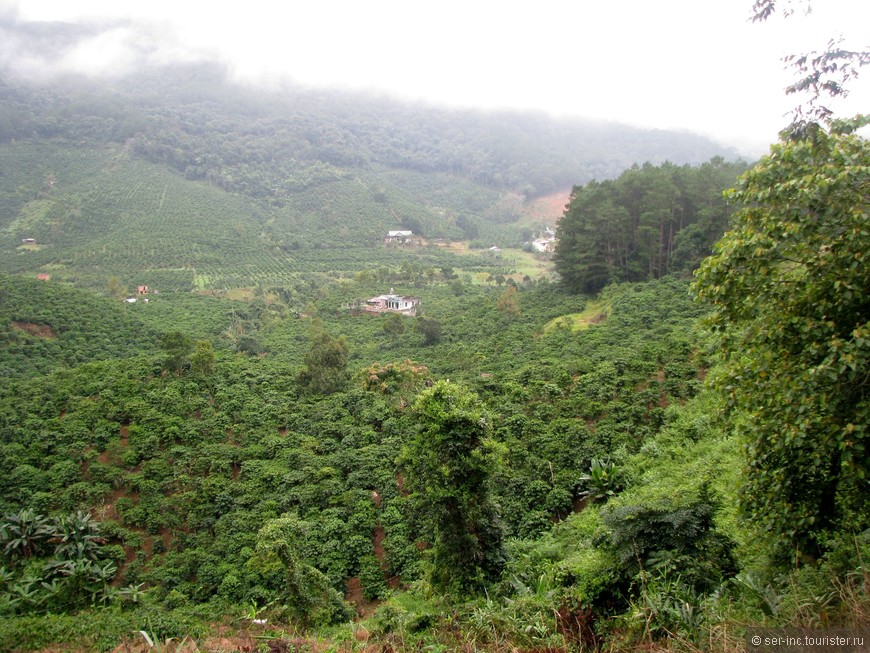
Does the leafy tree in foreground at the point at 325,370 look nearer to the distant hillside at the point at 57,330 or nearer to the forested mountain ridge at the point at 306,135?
the distant hillside at the point at 57,330

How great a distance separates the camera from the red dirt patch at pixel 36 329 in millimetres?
26938

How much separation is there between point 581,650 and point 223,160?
124 metres

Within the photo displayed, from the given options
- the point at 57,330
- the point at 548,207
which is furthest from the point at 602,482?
the point at 548,207

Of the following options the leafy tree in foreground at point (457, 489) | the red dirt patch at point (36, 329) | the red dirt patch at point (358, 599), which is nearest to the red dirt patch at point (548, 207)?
the red dirt patch at point (36, 329)

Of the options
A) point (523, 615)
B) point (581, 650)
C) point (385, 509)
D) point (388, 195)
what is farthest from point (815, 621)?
point (388, 195)

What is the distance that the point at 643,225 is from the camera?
2903cm

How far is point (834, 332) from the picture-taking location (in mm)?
4605

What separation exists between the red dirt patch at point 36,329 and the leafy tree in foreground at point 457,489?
90.1 feet

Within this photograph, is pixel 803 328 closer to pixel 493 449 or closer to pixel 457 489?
pixel 493 449

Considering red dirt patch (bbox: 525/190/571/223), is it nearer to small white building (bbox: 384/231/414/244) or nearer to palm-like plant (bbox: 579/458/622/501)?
small white building (bbox: 384/231/414/244)

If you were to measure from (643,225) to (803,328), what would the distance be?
26.4 meters

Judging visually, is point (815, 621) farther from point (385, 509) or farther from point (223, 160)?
point (223, 160)

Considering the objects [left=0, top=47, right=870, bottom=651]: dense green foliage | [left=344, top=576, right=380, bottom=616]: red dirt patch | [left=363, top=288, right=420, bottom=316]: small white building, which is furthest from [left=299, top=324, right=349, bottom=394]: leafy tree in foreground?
[left=363, top=288, right=420, bottom=316]: small white building

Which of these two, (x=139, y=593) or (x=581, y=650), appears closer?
(x=581, y=650)
